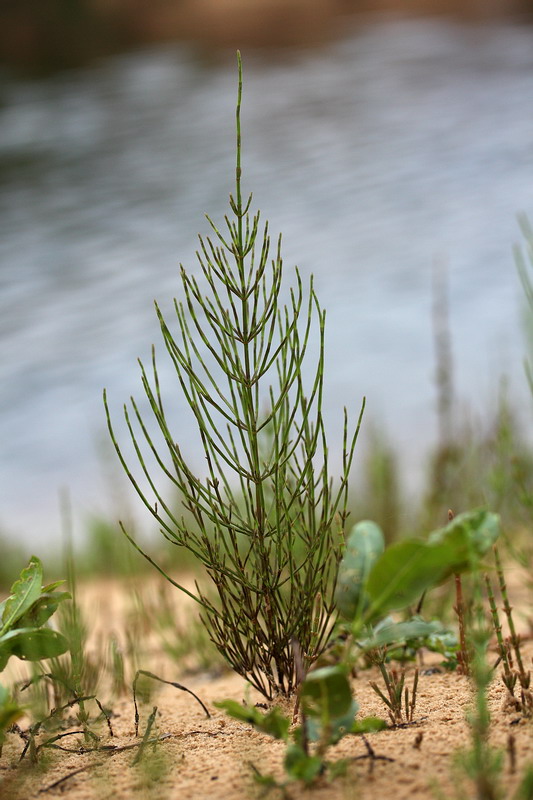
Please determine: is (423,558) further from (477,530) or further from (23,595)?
(23,595)

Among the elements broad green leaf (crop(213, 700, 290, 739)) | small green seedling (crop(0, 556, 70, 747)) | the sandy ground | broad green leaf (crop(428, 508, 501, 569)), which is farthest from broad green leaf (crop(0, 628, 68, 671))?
broad green leaf (crop(428, 508, 501, 569))

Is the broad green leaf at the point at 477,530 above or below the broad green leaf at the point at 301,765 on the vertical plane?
above

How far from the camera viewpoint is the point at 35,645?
1.30 m

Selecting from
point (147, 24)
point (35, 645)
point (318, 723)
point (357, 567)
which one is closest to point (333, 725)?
point (318, 723)

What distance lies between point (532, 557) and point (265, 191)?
351 inches

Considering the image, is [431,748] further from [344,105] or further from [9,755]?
[344,105]

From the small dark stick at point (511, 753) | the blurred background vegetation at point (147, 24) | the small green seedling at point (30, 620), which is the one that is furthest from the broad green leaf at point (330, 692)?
the blurred background vegetation at point (147, 24)

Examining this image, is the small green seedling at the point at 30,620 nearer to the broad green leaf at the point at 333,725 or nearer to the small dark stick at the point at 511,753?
the broad green leaf at the point at 333,725

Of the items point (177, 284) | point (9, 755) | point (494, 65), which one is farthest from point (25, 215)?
point (9, 755)

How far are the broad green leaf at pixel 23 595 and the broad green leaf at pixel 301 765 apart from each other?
19.2 inches

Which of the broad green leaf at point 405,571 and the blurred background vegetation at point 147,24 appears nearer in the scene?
the broad green leaf at point 405,571

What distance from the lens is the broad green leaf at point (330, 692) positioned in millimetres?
996

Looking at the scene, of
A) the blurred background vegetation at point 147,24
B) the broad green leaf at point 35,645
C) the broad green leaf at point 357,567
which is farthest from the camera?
the blurred background vegetation at point 147,24

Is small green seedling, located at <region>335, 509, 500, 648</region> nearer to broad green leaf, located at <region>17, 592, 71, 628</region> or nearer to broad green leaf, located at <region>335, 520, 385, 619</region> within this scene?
broad green leaf, located at <region>335, 520, 385, 619</region>
